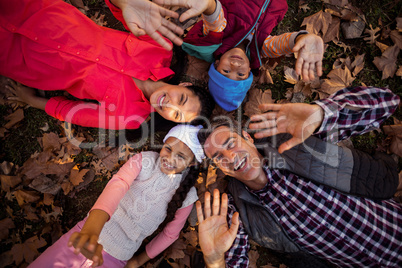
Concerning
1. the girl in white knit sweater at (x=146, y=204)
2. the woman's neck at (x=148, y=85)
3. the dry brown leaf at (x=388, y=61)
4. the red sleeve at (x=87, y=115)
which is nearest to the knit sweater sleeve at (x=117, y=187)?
the girl in white knit sweater at (x=146, y=204)

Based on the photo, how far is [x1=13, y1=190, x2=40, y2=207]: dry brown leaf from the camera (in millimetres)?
3518

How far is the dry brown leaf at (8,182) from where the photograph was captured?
3498 millimetres

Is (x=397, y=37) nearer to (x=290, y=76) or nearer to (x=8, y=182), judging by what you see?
(x=290, y=76)

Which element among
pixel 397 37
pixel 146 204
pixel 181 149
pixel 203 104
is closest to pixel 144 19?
pixel 203 104

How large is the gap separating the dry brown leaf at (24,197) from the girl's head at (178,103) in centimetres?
245

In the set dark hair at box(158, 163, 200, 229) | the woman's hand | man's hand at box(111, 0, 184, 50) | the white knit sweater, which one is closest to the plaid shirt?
dark hair at box(158, 163, 200, 229)

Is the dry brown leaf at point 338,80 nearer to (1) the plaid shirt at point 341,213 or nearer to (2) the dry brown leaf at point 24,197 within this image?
(1) the plaid shirt at point 341,213

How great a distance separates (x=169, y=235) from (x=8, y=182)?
259 cm

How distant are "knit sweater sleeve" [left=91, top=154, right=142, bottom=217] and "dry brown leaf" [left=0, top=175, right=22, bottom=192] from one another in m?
1.65

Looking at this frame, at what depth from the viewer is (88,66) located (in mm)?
3053

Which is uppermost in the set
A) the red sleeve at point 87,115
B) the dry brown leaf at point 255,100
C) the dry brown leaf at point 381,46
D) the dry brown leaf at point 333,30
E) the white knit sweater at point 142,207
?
the dry brown leaf at point 333,30

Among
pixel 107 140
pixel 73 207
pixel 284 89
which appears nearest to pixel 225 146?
pixel 284 89

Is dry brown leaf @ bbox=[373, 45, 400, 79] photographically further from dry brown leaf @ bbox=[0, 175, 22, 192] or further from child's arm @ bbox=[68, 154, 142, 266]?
dry brown leaf @ bbox=[0, 175, 22, 192]

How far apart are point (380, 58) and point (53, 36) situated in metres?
4.80
